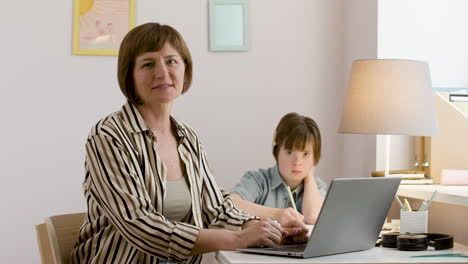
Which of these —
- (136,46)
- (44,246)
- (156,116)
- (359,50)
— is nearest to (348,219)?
(156,116)

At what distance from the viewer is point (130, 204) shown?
193 cm

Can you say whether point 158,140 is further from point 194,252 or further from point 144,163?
point 194,252

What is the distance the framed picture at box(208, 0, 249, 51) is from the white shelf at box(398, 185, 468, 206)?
48.0 inches

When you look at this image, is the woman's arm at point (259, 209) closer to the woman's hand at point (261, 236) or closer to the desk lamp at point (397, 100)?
the desk lamp at point (397, 100)

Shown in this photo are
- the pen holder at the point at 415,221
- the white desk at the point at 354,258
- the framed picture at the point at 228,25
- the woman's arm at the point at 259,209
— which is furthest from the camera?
the framed picture at the point at 228,25

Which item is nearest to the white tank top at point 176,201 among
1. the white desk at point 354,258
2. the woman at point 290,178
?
the white desk at point 354,258

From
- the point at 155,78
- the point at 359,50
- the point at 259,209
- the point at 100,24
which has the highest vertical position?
the point at 100,24

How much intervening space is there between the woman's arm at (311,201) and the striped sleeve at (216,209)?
70 centimetres

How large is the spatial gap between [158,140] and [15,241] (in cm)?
155

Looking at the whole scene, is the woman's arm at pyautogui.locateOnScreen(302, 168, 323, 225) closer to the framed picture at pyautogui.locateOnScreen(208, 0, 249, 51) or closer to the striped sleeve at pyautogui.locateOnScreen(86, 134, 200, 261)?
the framed picture at pyautogui.locateOnScreen(208, 0, 249, 51)

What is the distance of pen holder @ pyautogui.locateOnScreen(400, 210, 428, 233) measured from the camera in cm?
220

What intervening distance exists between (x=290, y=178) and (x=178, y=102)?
806mm

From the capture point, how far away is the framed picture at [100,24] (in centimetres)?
349

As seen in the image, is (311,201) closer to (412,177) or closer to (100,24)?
(412,177)
